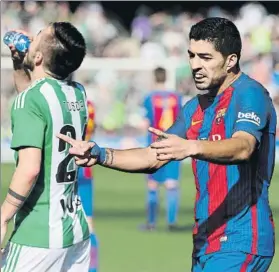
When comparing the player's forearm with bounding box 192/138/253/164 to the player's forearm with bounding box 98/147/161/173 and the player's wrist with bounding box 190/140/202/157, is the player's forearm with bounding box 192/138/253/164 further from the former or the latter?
the player's forearm with bounding box 98/147/161/173

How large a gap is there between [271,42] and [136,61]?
365 centimetres

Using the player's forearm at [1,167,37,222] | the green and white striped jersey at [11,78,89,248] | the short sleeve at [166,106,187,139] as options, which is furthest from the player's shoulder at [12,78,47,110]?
the short sleeve at [166,106,187,139]


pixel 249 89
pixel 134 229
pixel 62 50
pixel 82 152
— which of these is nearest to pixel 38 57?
pixel 62 50

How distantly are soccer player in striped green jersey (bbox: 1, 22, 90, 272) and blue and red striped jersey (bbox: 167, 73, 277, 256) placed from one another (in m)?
0.74

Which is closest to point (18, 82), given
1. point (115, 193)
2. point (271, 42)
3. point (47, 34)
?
point (47, 34)

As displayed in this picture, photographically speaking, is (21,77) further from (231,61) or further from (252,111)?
(252,111)

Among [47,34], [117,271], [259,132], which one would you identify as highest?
[47,34]

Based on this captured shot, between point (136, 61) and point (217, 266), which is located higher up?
point (136, 61)

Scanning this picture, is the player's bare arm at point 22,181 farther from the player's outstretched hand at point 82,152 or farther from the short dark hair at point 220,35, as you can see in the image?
the short dark hair at point 220,35

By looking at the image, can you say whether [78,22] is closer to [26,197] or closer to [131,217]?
[131,217]

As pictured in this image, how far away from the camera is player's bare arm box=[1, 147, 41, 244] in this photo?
18.4ft

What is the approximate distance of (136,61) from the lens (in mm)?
22391

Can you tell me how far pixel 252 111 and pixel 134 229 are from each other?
7749 millimetres

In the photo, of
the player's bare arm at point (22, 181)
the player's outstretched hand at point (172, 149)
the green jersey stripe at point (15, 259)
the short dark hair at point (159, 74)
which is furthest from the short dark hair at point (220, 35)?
the short dark hair at point (159, 74)
